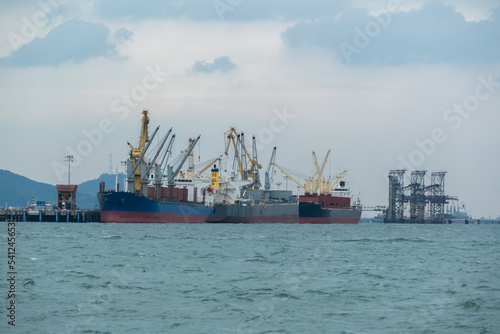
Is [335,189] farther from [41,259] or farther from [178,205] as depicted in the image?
[41,259]

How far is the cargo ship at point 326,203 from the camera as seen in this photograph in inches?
6107

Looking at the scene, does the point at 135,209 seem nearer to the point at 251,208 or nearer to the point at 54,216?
the point at 251,208

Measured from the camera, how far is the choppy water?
80.1ft

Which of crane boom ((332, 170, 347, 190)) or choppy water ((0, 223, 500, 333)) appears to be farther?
crane boom ((332, 170, 347, 190))

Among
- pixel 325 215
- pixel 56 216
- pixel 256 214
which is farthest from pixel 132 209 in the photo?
pixel 325 215

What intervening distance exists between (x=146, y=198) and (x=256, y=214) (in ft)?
91.7

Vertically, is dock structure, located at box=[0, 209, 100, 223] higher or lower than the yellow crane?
lower

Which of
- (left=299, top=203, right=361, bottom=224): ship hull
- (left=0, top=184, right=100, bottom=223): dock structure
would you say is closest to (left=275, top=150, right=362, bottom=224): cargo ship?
(left=299, top=203, right=361, bottom=224): ship hull

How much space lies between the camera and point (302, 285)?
33844 mm

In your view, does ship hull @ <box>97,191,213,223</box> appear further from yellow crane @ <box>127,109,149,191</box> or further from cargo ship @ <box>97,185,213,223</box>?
yellow crane @ <box>127,109,149,191</box>

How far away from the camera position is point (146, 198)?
108500mm

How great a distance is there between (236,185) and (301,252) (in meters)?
80.5

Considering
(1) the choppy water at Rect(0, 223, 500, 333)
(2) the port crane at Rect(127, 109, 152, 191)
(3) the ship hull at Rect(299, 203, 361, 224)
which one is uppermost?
(2) the port crane at Rect(127, 109, 152, 191)

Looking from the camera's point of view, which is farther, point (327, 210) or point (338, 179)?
point (338, 179)
